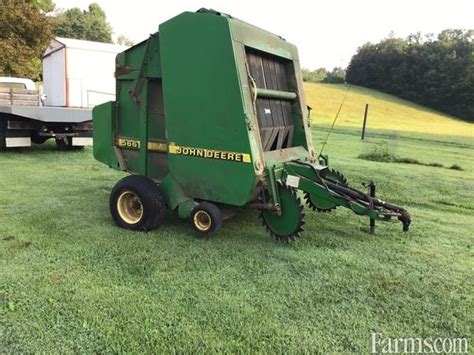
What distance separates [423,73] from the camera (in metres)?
60.2

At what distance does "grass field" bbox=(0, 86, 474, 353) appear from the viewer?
2.66 m

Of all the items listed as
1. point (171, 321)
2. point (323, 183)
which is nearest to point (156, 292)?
point (171, 321)

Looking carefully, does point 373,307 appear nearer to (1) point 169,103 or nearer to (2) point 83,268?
(2) point 83,268

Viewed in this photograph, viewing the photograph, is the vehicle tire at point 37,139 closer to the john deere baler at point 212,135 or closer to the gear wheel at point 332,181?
the john deere baler at point 212,135

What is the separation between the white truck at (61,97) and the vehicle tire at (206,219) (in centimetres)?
668

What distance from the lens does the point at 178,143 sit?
447cm

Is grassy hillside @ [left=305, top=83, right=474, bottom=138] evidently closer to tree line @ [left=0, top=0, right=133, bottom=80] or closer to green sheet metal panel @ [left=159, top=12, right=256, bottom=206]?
tree line @ [left=0, top=0, right=133, bottom=80]

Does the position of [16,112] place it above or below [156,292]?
above

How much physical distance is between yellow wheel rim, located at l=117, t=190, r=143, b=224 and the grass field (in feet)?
0.64

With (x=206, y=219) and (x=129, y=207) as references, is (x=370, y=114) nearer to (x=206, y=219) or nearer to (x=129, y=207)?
(x=129, y=207)

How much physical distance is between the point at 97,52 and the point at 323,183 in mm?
10800

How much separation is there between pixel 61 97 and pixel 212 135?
34.1 feet

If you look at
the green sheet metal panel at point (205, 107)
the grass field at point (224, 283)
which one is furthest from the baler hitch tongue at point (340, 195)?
the green sheet metal panel at point (205, 107)

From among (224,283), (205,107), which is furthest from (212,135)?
(224,283)
